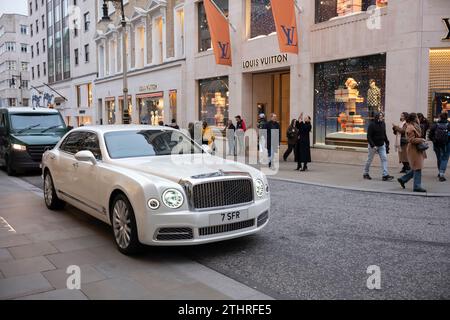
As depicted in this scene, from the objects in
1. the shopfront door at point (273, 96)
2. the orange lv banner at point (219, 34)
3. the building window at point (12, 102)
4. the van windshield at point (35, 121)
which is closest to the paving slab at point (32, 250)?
the van windshield at point (35, 121)

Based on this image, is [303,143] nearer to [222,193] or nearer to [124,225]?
[222,193]

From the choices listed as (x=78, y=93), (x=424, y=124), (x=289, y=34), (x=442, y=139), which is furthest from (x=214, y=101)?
(x=78, y=93)

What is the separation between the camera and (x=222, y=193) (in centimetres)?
557

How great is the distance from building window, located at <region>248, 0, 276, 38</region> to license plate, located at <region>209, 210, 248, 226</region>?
49.0 feet

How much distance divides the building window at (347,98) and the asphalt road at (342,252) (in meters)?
6.90

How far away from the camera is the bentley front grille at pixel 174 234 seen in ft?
17.5

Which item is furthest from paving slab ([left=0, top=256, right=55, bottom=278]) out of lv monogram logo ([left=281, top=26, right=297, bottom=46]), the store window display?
the store window display

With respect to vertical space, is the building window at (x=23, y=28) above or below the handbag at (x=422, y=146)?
above

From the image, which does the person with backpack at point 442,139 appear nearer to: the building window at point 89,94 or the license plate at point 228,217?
the license plate at point 228,217

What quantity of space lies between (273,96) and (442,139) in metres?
11.1

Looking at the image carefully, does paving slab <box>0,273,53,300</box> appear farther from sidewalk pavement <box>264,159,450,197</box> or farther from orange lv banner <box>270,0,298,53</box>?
orange lv banner <box>270,0,298,53</box>
